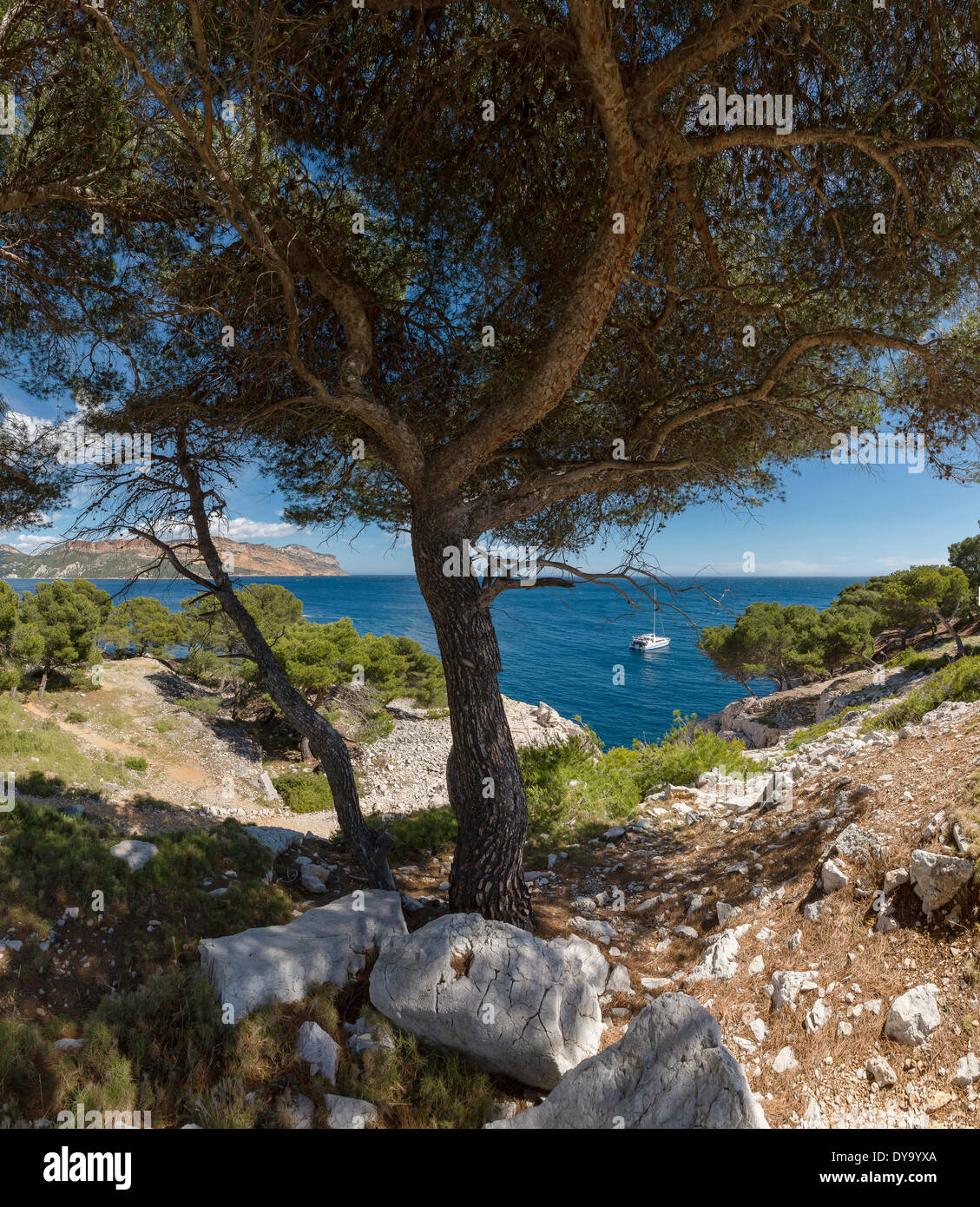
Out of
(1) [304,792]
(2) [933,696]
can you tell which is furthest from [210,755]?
(2) [933,696]

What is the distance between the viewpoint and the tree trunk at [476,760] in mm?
4812

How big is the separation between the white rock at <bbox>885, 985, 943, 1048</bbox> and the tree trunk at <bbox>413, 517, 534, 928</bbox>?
2.65 meters

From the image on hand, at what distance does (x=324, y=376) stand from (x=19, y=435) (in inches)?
124

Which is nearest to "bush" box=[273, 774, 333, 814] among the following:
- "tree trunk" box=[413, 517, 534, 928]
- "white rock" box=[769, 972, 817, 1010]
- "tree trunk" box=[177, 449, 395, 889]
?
"tree trunk" box=[177, 449, 395, 889]

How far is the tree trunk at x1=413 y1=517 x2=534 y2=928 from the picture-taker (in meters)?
4.81

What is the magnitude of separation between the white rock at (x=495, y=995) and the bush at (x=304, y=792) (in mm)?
13841

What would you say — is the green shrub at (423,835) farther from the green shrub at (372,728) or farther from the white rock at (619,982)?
the green shrub at (372,728)

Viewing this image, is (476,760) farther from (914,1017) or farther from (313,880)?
(914,1017)

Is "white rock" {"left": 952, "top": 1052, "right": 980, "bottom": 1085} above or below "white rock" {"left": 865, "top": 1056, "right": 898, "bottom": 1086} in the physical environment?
above

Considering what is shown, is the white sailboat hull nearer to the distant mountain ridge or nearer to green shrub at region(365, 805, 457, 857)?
green shrub at region(365, 805, 457, 857)

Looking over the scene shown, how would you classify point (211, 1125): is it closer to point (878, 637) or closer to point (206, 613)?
point (206, 613)

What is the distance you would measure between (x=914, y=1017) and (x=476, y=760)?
3.09 meters

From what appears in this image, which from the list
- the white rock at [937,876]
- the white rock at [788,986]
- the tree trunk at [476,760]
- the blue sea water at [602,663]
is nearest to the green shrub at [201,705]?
→ the blue sea water at [602,663]
